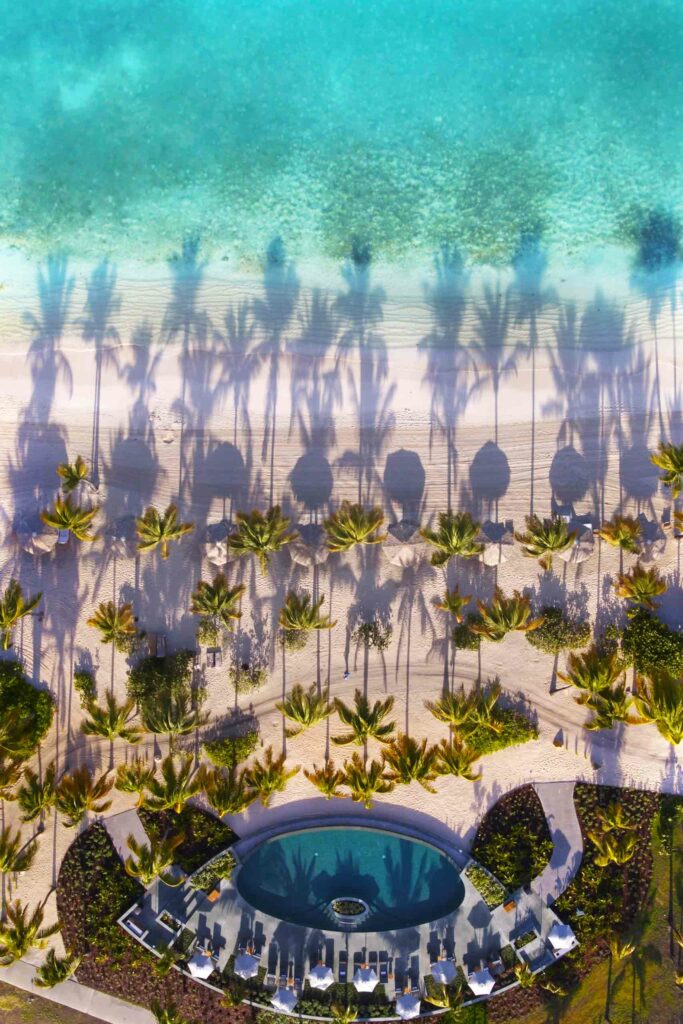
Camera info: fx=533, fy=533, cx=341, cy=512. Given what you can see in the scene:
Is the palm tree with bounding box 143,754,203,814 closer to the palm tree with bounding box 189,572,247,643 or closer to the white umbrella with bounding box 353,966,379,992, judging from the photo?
the palm tree with bounding box 189,572,247,643

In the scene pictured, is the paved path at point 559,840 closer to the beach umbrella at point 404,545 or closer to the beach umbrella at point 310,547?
the beach umbrella at point 404,545

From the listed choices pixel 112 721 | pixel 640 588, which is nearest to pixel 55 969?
pixel 112 721

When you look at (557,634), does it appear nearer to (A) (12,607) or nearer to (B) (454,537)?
(B) (454,537)

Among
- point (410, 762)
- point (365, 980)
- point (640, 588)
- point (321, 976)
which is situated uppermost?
point (640, 588)

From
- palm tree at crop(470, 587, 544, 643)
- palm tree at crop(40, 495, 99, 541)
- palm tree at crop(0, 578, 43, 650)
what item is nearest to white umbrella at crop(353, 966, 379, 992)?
palm tree at crop(470, 587, 544, 643)

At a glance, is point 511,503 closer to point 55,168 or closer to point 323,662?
point 323,662

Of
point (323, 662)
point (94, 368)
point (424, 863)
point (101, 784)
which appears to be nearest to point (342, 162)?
point (94, 368)
